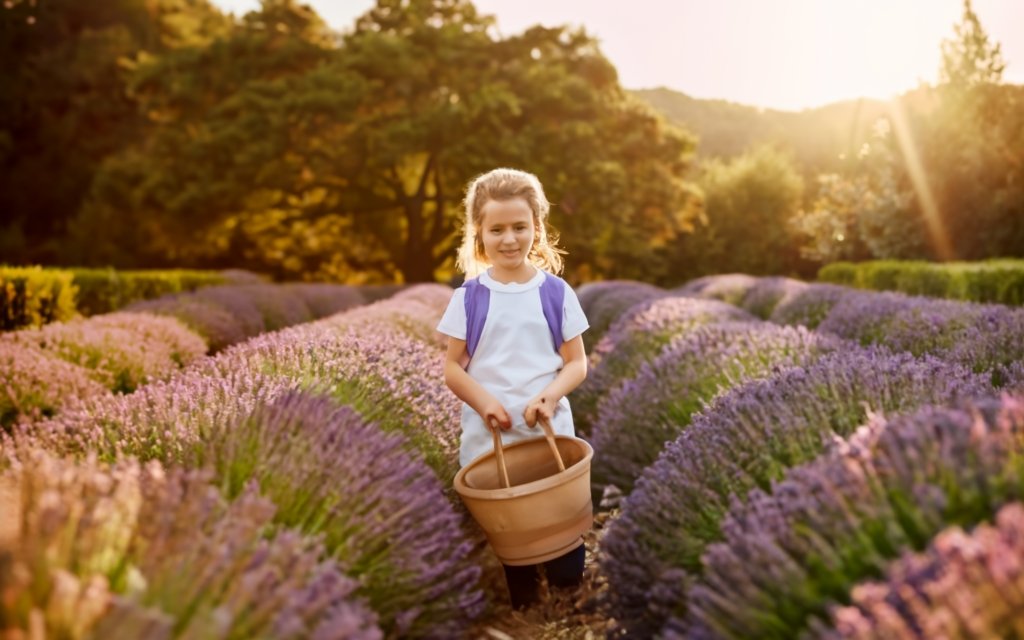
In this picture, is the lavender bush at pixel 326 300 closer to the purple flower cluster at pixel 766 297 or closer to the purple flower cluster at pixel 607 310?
the purple flower cluster at pixel 607 310

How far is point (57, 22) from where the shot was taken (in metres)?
30.6

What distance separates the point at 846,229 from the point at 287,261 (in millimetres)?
18795

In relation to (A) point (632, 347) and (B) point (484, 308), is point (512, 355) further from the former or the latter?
(A) point (632, 347)

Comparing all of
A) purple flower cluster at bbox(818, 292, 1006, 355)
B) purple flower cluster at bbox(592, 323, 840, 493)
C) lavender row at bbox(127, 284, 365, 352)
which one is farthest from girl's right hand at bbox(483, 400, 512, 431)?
lavender row at bbox(127, 284, 365, 352)

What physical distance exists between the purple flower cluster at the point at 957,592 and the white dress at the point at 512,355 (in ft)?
6.10

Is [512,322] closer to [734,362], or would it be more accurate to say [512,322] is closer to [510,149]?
[734,362]

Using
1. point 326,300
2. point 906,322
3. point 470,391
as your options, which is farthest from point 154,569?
point 326,300

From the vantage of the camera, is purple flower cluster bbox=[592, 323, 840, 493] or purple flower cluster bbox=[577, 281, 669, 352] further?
purple flower cluster bbox=[577, 281, 669, 352]

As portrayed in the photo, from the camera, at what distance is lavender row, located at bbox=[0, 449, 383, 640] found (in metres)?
1.20

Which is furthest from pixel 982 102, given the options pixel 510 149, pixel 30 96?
pixel 30 96

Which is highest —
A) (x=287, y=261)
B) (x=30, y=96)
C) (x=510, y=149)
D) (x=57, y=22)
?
(x=57, y=22)

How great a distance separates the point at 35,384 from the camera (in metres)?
4.43

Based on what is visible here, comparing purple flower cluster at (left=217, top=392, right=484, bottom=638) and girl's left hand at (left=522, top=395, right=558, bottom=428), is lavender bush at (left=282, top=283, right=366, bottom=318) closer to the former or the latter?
girl's left hand at (left=522, top=395, right=558, bottom=428)

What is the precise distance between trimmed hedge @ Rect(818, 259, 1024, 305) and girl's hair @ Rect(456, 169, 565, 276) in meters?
6.30
